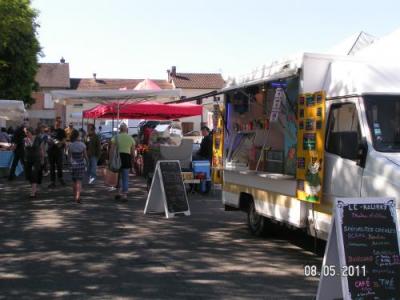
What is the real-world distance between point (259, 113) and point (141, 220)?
2868 mm

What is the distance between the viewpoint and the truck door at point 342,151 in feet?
20.8

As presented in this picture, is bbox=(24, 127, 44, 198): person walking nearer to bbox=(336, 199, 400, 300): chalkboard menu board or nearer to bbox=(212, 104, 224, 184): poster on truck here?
bbox=(212, 104, 224, 184): poster on truck

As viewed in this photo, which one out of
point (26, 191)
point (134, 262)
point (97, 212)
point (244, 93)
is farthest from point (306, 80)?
point (26, 191)

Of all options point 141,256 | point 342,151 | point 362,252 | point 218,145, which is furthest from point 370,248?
point 218,145

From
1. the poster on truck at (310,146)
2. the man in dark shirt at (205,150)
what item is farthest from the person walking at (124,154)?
the poster on truck at (310,146)

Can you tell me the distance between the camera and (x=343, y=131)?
6.59 meters

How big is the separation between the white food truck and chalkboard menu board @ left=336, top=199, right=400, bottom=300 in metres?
0.84

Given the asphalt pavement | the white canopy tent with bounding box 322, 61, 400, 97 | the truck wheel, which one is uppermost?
the white canopy tent with bounding box 322, 61, 400, 97

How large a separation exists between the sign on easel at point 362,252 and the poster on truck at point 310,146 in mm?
1788

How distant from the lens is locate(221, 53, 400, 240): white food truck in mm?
6180

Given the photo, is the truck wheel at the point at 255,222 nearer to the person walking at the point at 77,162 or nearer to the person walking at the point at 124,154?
the person walking at the point at 124,154
